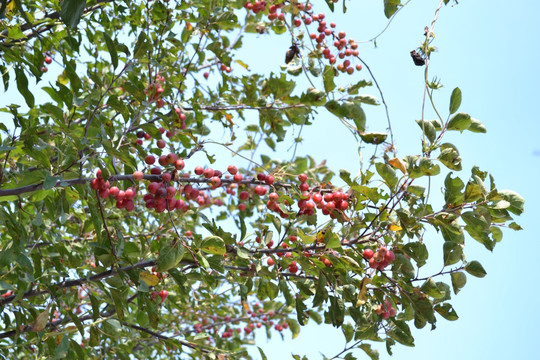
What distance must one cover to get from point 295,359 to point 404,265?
1112 millimetres

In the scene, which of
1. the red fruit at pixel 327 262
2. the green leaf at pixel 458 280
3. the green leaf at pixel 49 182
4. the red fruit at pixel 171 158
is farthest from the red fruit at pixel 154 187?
the green leaf at pixel 458 280

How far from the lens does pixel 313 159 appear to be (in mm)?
5246

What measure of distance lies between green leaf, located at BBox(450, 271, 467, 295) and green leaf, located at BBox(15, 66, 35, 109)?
271 centimetres

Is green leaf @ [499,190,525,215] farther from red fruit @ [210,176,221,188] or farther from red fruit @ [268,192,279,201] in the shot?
red fruit @ [210,176,221,188]

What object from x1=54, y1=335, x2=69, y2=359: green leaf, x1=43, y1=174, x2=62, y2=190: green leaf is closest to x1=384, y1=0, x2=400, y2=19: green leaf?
x1=43, y1=174, x2=62, y2=190: green leaf

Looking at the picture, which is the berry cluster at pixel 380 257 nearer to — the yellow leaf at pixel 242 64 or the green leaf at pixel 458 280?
the green leaf at pixel 458 280

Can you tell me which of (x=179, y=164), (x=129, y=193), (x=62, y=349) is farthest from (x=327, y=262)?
(x=62, y=349)

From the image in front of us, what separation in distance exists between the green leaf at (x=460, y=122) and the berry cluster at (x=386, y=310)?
1.09 m

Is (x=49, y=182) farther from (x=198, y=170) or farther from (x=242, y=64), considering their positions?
(x=242, y=64)

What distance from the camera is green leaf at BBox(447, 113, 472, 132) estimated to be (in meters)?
2.48

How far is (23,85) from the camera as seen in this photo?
2893mm

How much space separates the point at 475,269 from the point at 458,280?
11 cm

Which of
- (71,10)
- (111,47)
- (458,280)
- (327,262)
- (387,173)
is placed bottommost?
(458,280)

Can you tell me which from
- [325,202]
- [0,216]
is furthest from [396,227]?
[0,216]
